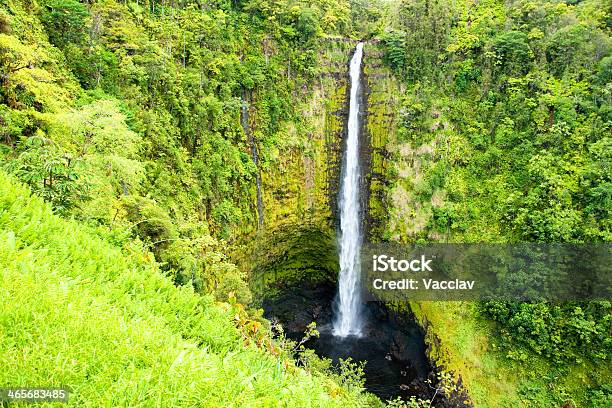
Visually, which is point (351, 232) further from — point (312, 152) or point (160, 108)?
point (160, 108)

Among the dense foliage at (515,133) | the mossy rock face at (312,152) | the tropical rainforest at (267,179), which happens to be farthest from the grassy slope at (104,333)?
the mossy rock face at (312,152)

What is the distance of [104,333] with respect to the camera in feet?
8.27

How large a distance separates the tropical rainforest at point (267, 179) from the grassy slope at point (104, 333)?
0.06 ft

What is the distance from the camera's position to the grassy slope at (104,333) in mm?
2143

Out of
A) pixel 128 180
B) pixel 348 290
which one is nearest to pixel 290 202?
pixel 348 290

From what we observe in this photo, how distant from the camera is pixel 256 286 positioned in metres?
22.6

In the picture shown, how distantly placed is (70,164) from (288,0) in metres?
22.7

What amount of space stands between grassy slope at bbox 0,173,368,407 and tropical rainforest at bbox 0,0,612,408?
0.06 ft

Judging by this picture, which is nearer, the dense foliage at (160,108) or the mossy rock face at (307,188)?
the dense foliage at (160,108)

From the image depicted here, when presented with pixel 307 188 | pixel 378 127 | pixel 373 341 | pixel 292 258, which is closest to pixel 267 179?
pixel 307 188

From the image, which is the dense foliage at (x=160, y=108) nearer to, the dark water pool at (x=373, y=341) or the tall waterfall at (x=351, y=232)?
the tall waterfall at (x=351, y=232)

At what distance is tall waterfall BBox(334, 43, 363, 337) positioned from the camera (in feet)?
77.2

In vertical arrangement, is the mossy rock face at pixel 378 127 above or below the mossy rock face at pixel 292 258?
above

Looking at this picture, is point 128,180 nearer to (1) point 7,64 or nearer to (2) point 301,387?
(1) point 7,64
